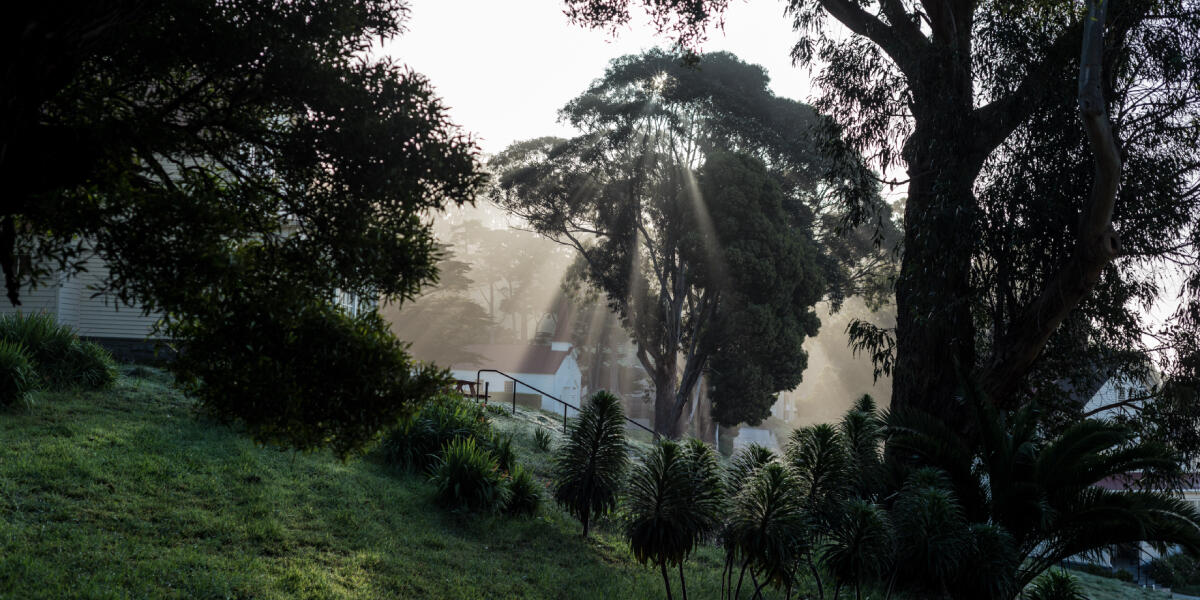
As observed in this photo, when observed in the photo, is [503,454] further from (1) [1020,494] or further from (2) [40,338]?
(2) [40,338]

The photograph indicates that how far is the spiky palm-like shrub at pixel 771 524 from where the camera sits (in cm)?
771

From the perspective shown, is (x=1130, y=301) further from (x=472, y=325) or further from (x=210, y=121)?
(x=472, y=325)

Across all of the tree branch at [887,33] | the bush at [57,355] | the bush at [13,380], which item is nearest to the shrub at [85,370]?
the bush at [57,355]

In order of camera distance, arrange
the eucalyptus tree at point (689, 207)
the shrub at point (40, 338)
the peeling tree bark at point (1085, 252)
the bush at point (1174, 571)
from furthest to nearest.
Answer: the eucalyptus tree at point (689, 207)
the bush at point (1174, 571)
the shrub at point (40, 338)
the peeling tree bark at point (1085, 252)

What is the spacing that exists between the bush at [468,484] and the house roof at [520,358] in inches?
1365

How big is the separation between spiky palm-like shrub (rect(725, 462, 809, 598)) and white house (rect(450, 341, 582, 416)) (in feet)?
127

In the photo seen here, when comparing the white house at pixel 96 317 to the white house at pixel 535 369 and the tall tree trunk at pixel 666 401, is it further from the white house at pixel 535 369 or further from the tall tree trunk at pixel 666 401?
the white house at pixel 535 369

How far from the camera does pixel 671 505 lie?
852 cm

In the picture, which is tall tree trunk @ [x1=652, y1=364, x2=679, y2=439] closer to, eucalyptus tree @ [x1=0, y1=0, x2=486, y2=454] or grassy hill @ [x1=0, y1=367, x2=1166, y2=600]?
grassy hill @ [x1=0, y1=367, x2=1166, y2=600]

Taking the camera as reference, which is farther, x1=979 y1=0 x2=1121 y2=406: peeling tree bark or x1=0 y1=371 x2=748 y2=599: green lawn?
x1=979 y1=0 x2=1121 y2=406: peeling tree bark

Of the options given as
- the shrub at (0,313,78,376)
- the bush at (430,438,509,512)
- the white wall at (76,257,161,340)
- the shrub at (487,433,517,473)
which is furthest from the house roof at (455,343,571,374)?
the bush at (430,438,509,512)

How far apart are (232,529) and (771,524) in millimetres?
5970

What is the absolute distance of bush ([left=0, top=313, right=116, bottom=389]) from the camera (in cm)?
1333

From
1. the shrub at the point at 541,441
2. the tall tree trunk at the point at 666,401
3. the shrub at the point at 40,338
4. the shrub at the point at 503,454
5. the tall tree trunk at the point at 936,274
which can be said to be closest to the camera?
the tall tree trunk at the point at 936,274
